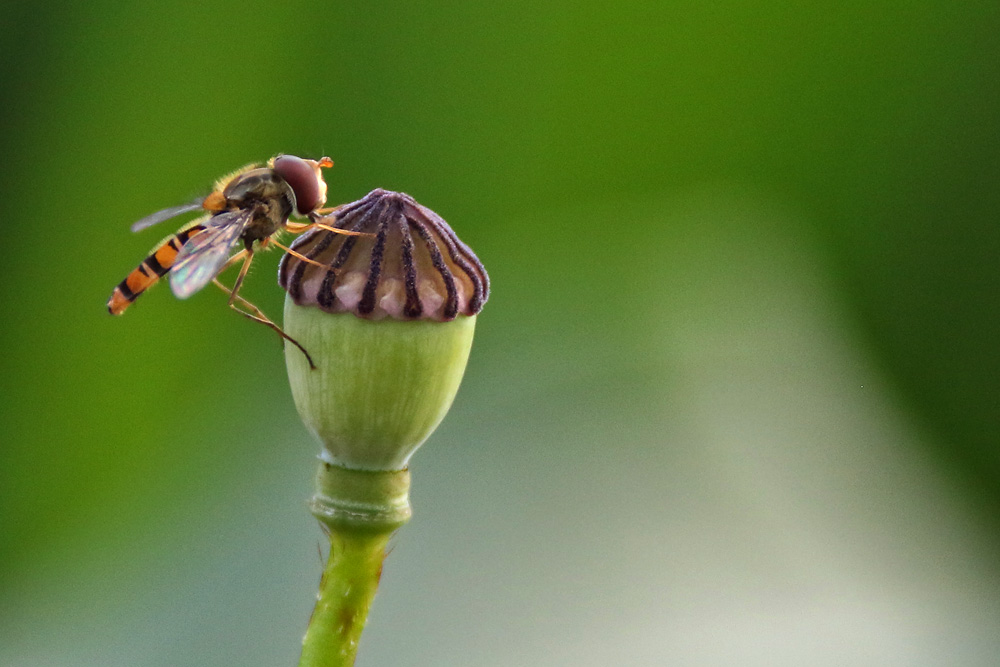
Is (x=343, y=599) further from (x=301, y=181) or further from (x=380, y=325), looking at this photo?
(x=301, y=181)

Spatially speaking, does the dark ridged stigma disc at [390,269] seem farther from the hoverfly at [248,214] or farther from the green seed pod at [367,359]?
the hoverfly at [248,214]

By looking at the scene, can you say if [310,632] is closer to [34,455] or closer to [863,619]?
[863,619]

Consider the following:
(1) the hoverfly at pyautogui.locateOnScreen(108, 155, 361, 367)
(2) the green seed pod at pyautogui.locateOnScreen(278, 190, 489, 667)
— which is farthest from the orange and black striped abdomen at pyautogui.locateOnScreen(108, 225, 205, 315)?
(2) the green seed pod at pyautogui.locateOnScreen(278, 190, 489, 667)

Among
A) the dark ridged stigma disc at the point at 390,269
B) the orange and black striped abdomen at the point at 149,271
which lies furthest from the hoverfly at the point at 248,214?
the dark ridged stigma disc at the point at 390,269

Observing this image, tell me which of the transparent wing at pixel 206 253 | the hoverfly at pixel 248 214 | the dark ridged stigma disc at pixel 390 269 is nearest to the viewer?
the dark ridged stigma disc at pixel 390 269

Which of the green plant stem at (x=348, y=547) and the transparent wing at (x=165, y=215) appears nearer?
the green plant stem at (x=348, y=547)

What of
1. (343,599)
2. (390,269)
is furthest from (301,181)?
(343,599)

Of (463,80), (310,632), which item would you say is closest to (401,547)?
(463,80)
